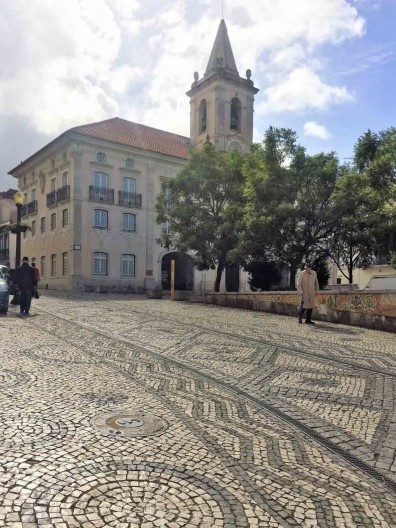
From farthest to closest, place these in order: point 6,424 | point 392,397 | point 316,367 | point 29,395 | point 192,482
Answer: point 316,367 < point 392,397 < point 29,395 < point 6,424 < point 192,482

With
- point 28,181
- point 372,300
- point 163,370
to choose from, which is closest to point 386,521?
point 163,370

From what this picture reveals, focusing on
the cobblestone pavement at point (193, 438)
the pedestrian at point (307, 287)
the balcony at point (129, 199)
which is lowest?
the cobblestone pavement at point (193, 438)

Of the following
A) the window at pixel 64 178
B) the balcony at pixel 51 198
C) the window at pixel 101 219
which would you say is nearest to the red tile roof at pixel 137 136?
the window at pixel 64 178

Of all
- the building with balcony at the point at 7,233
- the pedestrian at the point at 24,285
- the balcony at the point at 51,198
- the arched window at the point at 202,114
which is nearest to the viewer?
the pedestrian at the point at 24,285

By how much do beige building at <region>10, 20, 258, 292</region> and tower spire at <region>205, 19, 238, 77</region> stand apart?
10 cm

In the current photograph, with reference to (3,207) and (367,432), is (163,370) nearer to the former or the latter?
(367,432)

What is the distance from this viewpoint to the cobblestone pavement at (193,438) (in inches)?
114

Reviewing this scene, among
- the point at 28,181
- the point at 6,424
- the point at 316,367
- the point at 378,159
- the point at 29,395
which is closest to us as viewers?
the point at 6,424

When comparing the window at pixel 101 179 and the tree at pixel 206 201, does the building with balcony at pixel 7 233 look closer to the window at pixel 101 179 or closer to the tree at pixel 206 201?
the window at pixel 101 179

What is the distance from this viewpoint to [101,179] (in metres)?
36.6

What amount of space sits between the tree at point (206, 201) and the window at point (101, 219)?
40.3ft

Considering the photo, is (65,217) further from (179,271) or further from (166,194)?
(166,194)

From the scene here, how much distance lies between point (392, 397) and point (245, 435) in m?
2.51

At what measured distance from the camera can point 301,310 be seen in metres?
14.2
